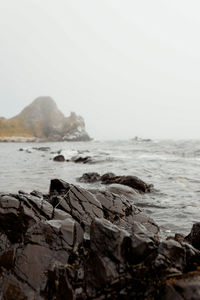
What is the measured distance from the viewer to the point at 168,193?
13195 millimetres

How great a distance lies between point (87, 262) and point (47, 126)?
188 metres

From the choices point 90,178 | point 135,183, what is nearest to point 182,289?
point 135,183

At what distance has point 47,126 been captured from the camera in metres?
186

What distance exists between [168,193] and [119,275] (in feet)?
32.1

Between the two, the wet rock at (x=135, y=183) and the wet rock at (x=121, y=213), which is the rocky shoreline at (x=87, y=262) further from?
the wet rock at (x=135, y=183)

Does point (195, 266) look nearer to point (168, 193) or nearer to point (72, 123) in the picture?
point (168, 193)

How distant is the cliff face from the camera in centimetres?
16688

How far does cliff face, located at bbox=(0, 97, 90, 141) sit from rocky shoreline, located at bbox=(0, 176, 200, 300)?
160 m

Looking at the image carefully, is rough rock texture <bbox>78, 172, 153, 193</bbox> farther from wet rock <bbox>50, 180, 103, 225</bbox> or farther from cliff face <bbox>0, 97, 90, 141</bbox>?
cliff face <bbox>0, 97, 90, 141</bbox>

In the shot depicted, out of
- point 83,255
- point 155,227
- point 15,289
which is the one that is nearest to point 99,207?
point 155,227

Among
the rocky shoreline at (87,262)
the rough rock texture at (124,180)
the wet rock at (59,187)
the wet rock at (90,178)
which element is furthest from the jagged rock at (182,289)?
the wet rock at (90,178)

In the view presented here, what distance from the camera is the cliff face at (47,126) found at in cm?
16688

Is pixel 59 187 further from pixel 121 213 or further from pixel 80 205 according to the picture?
pixel 121 213

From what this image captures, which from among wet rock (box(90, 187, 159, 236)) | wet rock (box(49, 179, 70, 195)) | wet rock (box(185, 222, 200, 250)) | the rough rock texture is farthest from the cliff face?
wet rock (box(185, 222, 200, 250))
